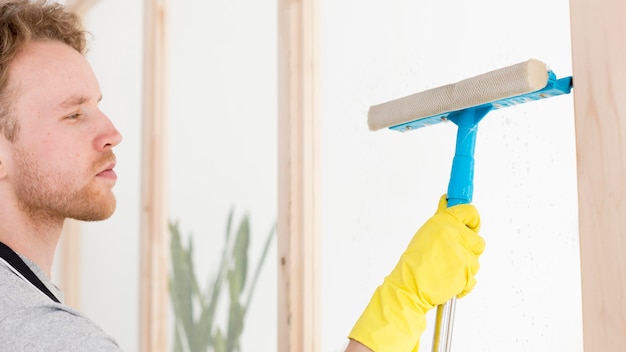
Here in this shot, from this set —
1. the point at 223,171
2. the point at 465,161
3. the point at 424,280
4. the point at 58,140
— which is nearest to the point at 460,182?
the point at 465,161

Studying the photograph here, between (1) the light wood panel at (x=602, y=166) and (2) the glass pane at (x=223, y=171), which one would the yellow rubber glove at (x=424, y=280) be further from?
(2) the glass pane at (x=223, y=171)

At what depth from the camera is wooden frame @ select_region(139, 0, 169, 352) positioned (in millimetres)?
2291

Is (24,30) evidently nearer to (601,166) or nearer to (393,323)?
(393,323)

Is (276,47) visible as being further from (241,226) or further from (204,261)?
(204,261)

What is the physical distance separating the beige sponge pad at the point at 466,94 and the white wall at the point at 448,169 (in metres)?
0.13

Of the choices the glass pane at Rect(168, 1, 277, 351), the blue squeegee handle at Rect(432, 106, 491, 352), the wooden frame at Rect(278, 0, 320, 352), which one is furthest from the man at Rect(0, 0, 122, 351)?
the blue squeegee handle at Rect(432, 106, 491, 352)

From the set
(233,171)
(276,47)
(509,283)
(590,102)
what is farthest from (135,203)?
(590,102)

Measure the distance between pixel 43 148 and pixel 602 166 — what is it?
3.00 feet

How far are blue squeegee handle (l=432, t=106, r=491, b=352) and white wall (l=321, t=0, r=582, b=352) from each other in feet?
0.33

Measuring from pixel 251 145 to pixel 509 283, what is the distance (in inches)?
34.2

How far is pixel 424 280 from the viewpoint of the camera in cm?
109

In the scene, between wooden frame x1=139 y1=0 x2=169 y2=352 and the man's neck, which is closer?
the man's neck

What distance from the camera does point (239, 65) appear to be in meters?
1.94

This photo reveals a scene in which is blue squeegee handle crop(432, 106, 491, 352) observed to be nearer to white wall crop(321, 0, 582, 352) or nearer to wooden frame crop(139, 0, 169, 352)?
white wall crop(321, 0, 582, 352)
